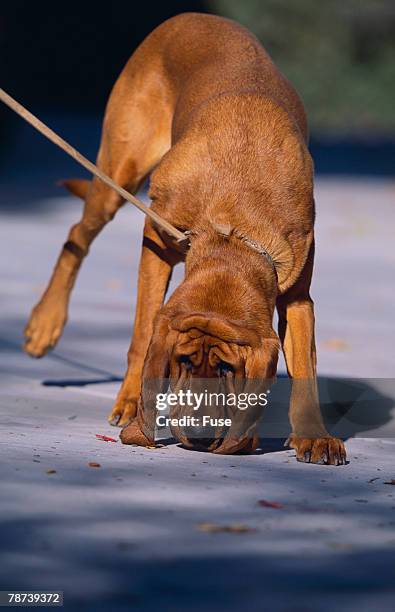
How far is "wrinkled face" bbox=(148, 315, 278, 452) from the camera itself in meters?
4.20

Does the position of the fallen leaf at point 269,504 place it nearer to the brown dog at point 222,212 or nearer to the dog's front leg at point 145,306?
the brown dog at point 222,212

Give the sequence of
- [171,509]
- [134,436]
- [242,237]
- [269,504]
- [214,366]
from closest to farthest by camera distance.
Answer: [171,509], [269,504], [214,366], [242,237], [134,436]

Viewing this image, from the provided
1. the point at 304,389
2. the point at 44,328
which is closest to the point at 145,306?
the point at 304,389

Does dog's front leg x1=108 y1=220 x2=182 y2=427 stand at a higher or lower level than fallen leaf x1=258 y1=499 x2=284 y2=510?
higher

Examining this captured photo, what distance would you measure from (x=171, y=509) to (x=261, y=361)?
73 cm

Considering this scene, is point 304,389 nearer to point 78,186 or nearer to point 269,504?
point 269,504

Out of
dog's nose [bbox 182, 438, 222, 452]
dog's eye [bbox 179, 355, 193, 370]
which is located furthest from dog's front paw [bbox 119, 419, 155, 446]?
dog's eye [bbox 179, 355, 193, 370]

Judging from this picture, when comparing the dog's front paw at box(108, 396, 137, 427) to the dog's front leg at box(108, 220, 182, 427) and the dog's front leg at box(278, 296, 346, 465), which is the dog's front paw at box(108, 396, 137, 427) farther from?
the dog's front leg at box(278, 296, 346, 465)

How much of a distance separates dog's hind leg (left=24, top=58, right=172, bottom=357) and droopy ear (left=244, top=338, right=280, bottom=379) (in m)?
2.08

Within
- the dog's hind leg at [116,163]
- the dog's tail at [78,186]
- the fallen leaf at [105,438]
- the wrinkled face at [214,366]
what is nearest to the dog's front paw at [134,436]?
the fallen leaf at [105,438]

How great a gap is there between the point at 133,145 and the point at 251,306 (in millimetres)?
1996

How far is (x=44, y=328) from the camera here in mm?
6793

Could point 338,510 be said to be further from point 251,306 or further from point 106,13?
point 106,13

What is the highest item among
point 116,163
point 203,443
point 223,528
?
point 116,163
